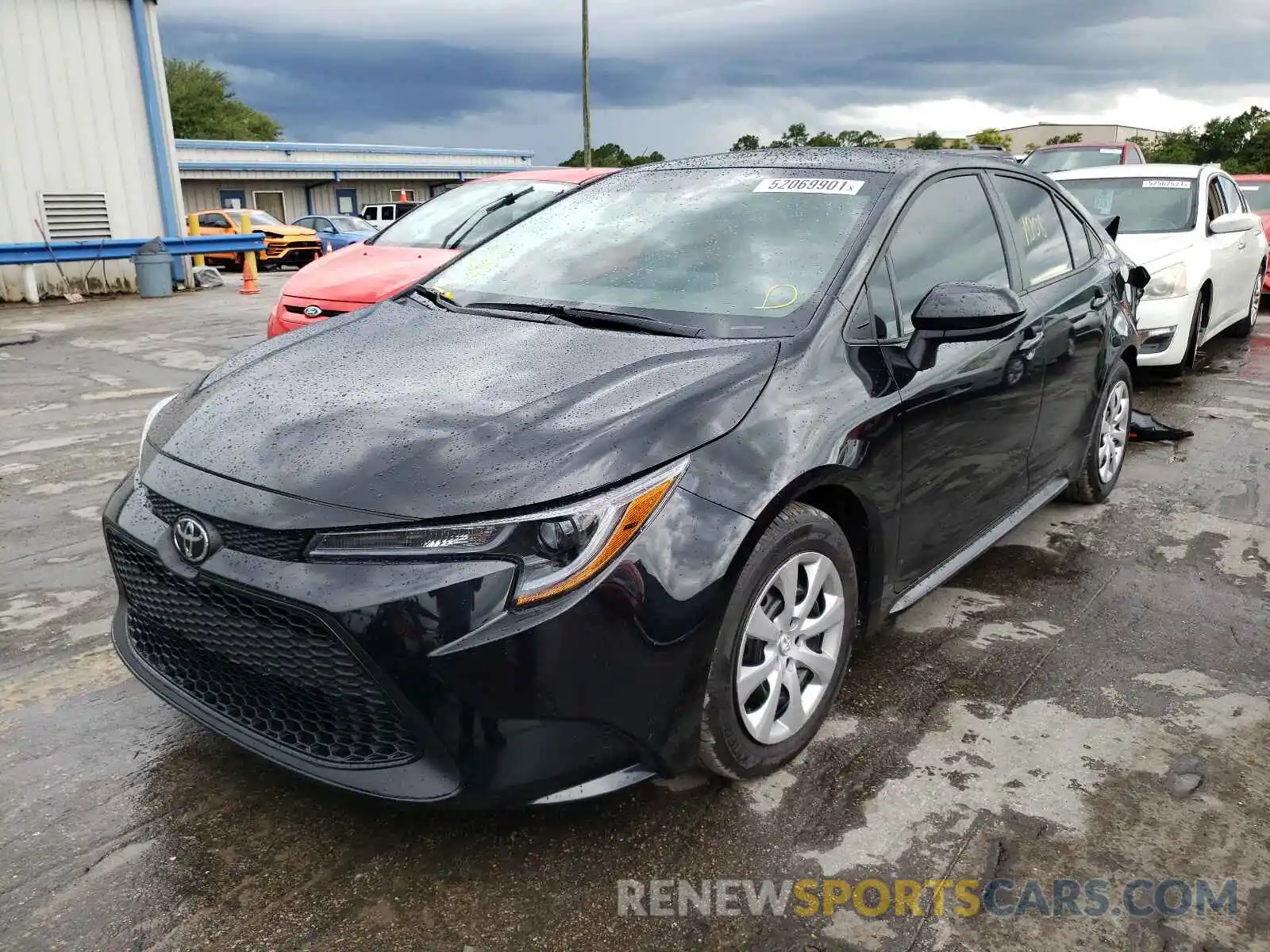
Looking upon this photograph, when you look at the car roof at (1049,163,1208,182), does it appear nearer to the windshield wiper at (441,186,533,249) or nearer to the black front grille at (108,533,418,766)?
the windshield wiper at (441,186,533,249)

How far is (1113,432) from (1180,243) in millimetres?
3727

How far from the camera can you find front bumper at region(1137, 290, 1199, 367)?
7.40 m

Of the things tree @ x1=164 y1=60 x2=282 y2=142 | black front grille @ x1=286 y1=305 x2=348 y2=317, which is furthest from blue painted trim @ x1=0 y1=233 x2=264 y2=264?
tree @ x1=164 y1=60 x2=282 y2=142

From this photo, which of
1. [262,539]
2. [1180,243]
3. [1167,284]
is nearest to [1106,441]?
[1167,284]

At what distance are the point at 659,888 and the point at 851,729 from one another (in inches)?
35.4

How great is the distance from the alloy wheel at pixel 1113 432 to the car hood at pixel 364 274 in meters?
3.92

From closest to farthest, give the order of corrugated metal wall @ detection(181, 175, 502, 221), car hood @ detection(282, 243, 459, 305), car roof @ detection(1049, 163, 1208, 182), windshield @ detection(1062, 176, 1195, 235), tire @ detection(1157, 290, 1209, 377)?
car hood @ detection(282, 243, 459, 305), tire @ detection(1157, 290, 1209, 377), windshield @ detection(1062, 176, 1195, 235), car roof @ detection(1049, 163, 1208, 182), corrugated metal wall @ detection(181, 175, 502, 221)

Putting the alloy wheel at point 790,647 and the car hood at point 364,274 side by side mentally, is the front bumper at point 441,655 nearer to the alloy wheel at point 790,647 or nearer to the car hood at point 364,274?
the alloy wheel at point 790,647

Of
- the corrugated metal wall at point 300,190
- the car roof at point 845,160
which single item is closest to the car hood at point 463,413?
the car roof at point 845,160

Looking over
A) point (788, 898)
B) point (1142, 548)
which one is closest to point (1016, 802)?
point (788, 898)

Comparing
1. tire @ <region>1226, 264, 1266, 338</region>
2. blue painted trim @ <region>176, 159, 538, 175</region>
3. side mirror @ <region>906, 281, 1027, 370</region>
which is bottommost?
tire @ <region>1226, 264, 1266, 338</region>

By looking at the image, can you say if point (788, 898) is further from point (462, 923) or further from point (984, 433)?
point (984, 433)

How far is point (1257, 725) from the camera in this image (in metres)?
3.01

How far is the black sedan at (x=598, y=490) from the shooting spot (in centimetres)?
212
